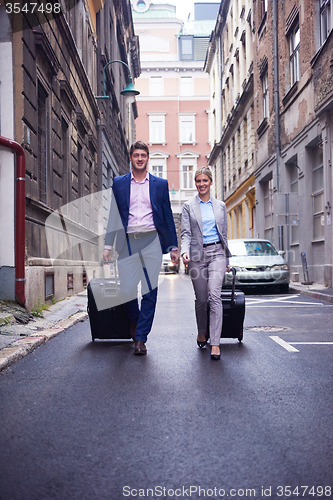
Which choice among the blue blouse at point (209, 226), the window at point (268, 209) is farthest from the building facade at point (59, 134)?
the window at point (268, 209)

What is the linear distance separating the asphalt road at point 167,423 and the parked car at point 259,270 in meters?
8.38

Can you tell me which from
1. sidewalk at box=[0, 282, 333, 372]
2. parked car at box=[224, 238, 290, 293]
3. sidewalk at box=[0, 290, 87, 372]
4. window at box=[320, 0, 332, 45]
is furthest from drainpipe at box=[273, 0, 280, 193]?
sidewalk at box=[0, 290, 87, 372]

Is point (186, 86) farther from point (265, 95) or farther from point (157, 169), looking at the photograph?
point (265, 95)

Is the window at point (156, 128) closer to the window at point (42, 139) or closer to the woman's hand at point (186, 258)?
the window at point (42, 139)

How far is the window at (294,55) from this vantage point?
20.1 metres

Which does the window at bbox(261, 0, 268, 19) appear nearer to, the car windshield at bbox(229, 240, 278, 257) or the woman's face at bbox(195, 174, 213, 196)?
the car windshield at bbox(229, 240, 278, 257)

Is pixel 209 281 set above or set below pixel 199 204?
below

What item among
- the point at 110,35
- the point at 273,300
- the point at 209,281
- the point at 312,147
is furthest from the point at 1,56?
the point at 110,35

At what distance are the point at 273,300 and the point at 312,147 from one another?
7397 millimetres

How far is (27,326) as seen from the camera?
7.60 m

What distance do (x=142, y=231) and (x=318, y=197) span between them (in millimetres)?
13298

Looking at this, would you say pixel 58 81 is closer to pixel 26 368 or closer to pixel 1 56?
pixel 1 56

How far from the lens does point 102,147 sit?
71.8 feet

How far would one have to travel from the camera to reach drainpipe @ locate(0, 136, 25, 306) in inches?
A: 332
